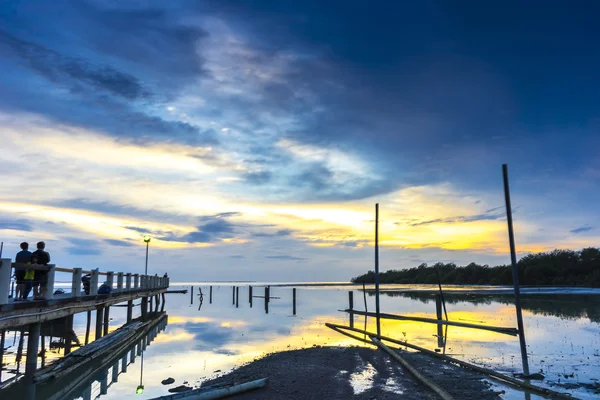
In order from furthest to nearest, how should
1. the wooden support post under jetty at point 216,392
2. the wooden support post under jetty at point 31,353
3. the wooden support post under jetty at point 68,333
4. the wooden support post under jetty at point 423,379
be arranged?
1. the wooden support post under jetty at point 68,333
2. the wooden support post under jetty at point 31,353
3. the wooden support post under jetty at point 423,379
4. the wooden support post under jetty at point 216,392

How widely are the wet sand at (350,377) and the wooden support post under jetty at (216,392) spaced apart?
17 centimetres

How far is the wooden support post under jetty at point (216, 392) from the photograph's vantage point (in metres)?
9.73

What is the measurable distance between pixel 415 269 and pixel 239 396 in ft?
492

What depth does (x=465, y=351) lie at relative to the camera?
19141mm

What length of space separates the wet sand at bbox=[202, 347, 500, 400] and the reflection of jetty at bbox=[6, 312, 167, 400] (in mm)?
4432

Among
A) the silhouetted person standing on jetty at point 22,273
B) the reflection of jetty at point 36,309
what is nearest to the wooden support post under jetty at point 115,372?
the reflection of jetty at point 36,309

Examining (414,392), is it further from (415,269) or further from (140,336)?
(415,269)

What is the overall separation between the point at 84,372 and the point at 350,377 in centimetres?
1039

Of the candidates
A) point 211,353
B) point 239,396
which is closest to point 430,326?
point 211,353

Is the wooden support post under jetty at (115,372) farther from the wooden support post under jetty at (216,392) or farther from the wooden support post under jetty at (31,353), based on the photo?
the wooden support post under jetty at (216,392)

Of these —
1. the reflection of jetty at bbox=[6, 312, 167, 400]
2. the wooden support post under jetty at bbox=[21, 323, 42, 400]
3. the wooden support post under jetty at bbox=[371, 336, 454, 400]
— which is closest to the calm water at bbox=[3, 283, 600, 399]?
the reflection of jetty at bbox=[6, 312, 167, 400]

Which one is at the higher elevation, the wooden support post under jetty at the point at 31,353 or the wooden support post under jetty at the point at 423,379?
the wooden support post under jetty at the point at 31,353

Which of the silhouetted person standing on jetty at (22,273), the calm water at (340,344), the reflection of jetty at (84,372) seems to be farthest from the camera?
the calm water at (340,344)

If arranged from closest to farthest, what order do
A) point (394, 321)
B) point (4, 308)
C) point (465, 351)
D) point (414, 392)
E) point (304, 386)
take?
point (4, 308), point (414, 392), point (304, 386), point (465, 351), point (394, 321)
